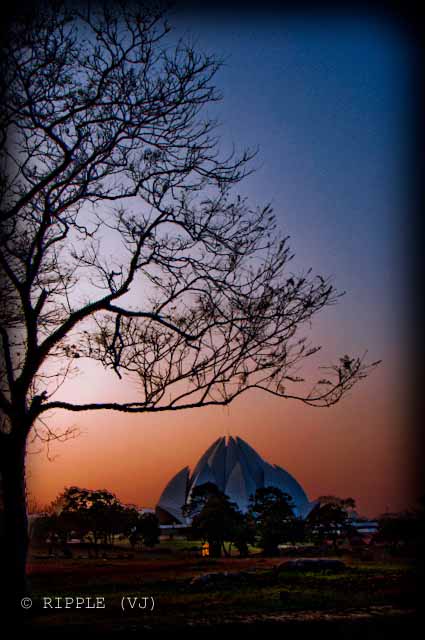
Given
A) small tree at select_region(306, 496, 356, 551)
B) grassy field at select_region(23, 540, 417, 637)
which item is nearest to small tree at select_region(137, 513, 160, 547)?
grassy field at select_region(23, 540, 417, 637)

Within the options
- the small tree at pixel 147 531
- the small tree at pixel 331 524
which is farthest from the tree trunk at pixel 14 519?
the small tree at pixel 331 524

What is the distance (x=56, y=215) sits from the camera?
4254 millimetres

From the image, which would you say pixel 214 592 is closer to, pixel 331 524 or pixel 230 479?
pixel 331 524

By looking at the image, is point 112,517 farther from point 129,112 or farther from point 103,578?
point 129,112

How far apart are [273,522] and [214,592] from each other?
3.16m

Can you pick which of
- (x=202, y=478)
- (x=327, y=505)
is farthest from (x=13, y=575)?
(x=202, y=478)

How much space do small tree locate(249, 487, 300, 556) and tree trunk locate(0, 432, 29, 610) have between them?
445 cm

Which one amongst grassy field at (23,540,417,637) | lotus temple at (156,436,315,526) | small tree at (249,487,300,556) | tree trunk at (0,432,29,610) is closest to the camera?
tree trunk at (0,432,29,610)

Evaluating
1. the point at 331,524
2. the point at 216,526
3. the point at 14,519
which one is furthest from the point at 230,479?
the point at 14,519

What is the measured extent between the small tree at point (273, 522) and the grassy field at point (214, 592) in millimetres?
921

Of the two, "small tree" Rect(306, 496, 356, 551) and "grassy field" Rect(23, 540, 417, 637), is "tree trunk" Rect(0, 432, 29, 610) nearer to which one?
"grassy field" Rect(23, 540, 417, 637)

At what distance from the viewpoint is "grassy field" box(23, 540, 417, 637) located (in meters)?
3.98

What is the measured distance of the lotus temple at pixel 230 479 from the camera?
18.4m

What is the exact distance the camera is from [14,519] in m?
3.75
